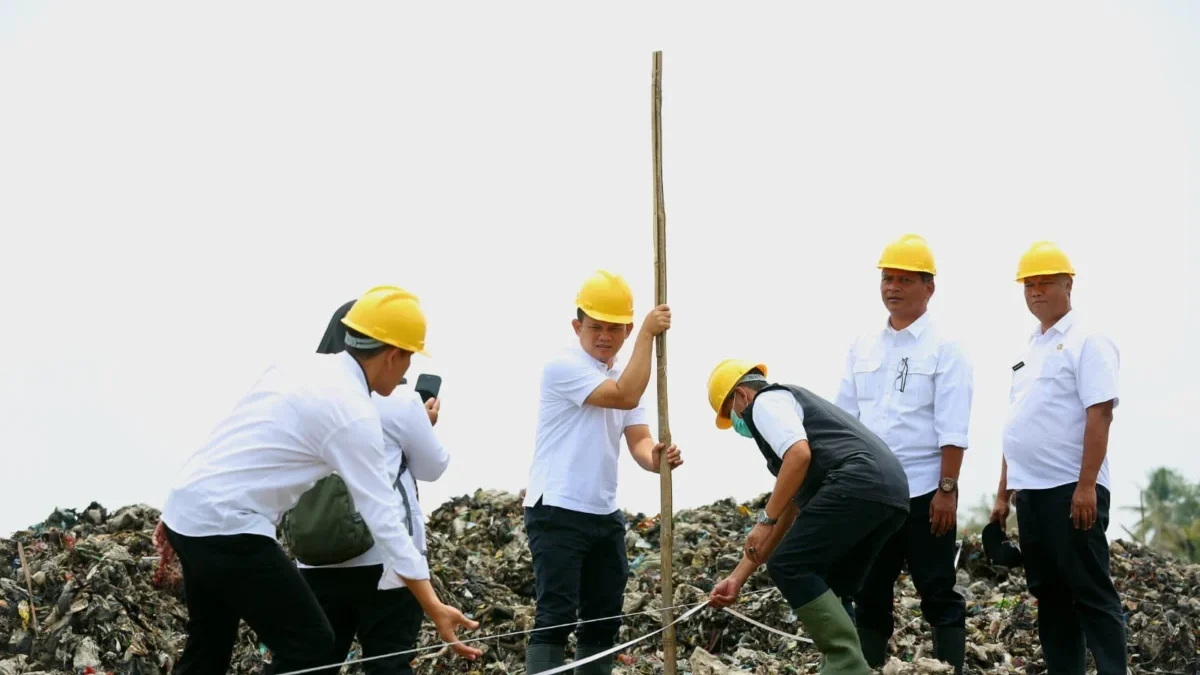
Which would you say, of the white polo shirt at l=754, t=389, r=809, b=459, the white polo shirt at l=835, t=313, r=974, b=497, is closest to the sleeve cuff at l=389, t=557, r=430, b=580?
the white polo shirt at l=754, t=389, r=809, b=459

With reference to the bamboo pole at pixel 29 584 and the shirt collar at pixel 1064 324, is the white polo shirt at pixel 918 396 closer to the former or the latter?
the shirt collar at pixel 1064 324

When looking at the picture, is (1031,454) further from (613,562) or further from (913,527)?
(613,562)

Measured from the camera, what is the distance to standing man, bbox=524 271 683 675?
19.8 feet

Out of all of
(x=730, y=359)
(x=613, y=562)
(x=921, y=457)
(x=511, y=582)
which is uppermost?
(x=730, y=359)

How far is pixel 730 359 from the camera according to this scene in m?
6.22

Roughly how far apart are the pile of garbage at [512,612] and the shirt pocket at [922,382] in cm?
131

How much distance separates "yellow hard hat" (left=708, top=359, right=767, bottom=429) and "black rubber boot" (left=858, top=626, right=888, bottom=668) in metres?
1.44

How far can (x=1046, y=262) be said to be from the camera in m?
6.78

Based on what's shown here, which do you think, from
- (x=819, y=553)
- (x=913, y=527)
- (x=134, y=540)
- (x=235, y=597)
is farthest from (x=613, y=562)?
(x=134, y=540)

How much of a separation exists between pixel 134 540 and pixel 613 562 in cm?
495

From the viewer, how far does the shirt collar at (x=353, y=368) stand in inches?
179

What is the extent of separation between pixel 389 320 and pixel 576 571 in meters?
1.95

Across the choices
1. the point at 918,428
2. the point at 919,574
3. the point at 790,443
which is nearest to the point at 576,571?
the point at 790,443

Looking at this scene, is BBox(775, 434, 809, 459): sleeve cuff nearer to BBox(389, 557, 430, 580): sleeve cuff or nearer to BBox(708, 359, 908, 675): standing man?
BBox(708, 359, 908, 675): standing man
